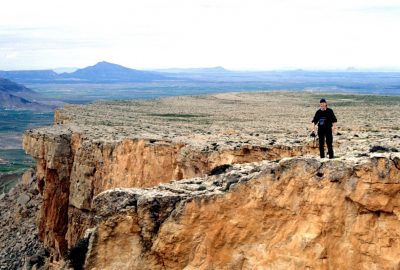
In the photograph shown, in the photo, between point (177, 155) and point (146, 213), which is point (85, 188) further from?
point (146, 213)

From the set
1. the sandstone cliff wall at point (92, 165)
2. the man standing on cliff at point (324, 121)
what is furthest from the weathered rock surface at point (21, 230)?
the man standing on cliff at point (324, 121)

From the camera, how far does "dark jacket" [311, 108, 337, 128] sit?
45.0 ft

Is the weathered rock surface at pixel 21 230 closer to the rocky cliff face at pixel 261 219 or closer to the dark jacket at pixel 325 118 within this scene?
the rocky cliff face at pixel 261 219

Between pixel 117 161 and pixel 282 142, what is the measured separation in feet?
23.7

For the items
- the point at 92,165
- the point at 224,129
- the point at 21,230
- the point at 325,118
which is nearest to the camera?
the point at 325,118

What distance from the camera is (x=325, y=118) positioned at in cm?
1373

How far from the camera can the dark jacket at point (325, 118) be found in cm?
1372

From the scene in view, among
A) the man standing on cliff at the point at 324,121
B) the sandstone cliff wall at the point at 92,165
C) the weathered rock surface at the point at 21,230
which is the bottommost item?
the weathered rock surface at the point at 21,230

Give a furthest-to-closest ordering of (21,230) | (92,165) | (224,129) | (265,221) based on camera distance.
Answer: (21,230)
(224,129)
(92,165)
(265,221)

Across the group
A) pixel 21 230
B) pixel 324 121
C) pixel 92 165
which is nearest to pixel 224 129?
pixel 92 165

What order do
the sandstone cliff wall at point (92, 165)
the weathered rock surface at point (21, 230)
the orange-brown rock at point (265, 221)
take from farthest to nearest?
1. the weathered rock surface at point (21, 230)
2. the sandstone cliff wall at point (92, 165)
3. the orange-brown rock at point (265, 221)

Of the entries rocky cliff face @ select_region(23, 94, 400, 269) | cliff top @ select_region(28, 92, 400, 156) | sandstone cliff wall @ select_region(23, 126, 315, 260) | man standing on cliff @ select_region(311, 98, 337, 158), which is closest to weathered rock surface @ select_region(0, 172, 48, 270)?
sandstone cliff wall @ select_region(23, 126, 315, 260)

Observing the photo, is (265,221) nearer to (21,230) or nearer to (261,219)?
(261,219)

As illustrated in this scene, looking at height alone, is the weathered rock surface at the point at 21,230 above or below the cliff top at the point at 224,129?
below
